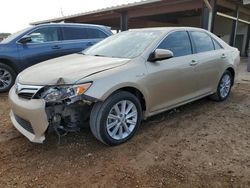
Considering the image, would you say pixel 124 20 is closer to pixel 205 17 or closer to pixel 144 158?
pixel 205 17

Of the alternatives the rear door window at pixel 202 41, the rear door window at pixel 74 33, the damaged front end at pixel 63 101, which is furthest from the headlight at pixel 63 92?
the rear door window at pixel 74 33

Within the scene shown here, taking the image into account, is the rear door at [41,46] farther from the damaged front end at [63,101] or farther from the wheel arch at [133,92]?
the wheel arch at [133,92]

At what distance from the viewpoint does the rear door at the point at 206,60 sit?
15.0 ft

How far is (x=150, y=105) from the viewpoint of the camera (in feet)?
12.4

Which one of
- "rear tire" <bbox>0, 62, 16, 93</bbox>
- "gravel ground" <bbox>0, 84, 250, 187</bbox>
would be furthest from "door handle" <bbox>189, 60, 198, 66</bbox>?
"rear tire" <bbox>0, 62, 16, 93</bbox>

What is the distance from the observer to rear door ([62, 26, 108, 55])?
721 cm

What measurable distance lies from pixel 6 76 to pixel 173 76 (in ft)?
14.4

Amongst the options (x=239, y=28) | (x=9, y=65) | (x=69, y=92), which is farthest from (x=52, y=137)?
(x=239, y=28)

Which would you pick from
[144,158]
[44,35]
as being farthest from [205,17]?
[144,158]

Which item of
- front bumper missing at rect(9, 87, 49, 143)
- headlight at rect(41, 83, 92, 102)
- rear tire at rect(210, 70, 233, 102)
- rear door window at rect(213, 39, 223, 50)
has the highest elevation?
rear door window at rect(213, 39, 223, 50)

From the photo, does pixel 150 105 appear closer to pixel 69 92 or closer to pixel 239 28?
pixel 69 92

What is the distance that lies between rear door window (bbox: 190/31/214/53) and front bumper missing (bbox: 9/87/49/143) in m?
2.96

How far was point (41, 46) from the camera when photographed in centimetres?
673

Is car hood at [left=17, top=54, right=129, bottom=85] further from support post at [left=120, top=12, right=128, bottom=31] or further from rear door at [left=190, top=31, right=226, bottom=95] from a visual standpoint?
support post at [left=120, top=12, right=128, bottom=31]
